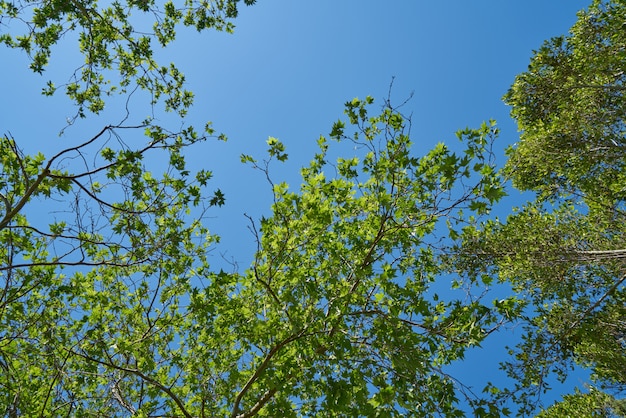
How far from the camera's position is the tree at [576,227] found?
34.3 feet

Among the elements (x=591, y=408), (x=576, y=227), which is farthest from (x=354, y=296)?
(x=591, y=408)

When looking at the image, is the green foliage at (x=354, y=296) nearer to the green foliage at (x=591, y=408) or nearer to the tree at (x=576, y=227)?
the tree at (x=576, y=227)

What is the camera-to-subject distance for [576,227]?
37.8 feet

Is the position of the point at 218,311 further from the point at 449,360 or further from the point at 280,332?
the point at 449,360

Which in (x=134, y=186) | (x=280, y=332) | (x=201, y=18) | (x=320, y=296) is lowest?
(x=280, y=332)

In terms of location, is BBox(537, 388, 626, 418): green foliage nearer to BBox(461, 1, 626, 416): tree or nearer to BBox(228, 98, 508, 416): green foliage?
BBox(461, 1, 626, 416): tree

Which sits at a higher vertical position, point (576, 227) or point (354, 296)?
point (576, 227)

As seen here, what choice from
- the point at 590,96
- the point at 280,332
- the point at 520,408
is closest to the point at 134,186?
the point at 280,332

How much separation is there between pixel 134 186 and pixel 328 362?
3.74 m

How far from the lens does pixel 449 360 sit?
7.45 m

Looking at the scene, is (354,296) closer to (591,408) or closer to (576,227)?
(576,227)

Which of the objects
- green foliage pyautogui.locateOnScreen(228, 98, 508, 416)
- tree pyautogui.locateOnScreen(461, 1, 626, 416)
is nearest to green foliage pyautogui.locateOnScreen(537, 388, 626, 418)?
tree pyautogui.locateOnScreen(461, 1, 626, 416)

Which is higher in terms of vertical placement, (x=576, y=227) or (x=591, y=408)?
(x=576, y=227)

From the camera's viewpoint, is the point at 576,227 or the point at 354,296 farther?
the point at 576,227
